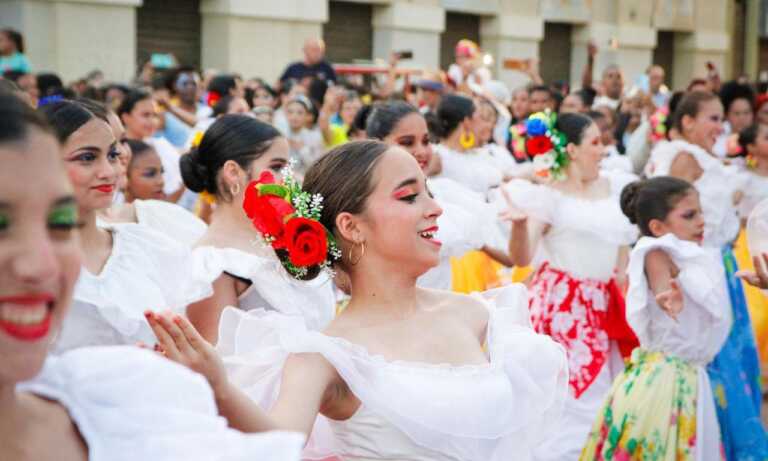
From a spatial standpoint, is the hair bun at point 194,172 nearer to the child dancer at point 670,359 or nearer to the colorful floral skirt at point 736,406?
the child dancer at point 670,359

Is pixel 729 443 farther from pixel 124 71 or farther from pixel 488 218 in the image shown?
pixel 124 71

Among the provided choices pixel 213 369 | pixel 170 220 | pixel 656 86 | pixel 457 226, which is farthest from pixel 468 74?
pixel 213 369

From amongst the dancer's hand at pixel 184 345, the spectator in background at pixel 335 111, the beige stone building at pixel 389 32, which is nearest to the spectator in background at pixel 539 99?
the spectator in background at pixel 335 111

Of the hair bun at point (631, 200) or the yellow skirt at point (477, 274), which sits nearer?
the hair bun at point (631, 200)

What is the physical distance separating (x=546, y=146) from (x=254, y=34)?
1221 cm

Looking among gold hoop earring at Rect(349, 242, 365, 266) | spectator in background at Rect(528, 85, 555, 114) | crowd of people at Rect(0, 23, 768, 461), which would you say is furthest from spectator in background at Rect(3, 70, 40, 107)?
gold hoop earring at Rect(349, 242, 365, 266)

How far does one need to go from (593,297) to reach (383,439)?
374cm

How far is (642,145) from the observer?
1026 cm

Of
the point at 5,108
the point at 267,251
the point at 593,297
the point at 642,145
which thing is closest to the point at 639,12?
the point at 642,145

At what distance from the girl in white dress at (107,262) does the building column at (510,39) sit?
62.9 feet

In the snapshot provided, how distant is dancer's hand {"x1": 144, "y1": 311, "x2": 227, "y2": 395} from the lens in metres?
2.17

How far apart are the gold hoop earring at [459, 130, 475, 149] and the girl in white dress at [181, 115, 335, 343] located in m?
3.51

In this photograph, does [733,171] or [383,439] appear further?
[733,171]

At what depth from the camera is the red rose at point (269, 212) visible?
3.20 meters
